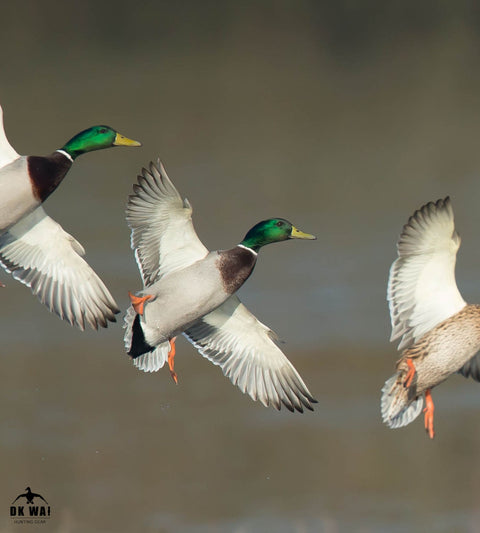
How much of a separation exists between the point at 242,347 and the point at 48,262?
0.97 metres

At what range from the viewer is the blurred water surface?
1192 centimetres

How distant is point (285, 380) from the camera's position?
702cm

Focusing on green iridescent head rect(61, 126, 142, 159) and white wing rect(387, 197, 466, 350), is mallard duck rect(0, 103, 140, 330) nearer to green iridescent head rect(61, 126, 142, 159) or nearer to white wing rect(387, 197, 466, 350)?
green iridescent head rect(61, 126, 142, 159)

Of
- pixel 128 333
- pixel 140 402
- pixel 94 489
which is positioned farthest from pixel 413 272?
pixel 140 402

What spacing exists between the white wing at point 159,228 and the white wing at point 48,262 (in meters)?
0.35

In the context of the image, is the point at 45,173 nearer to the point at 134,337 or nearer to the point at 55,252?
the point at 55,252

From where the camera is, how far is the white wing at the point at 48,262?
709 cm

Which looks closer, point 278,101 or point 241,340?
point 241,340

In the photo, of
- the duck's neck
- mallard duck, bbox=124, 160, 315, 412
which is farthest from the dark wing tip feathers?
the duck's neck

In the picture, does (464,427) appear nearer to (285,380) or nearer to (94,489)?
(94,489)

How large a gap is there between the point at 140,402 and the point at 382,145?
7.81 metres

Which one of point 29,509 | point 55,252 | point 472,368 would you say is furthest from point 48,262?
point 29,509

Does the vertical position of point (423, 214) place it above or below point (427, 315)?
above

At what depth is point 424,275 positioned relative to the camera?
22.3ft
